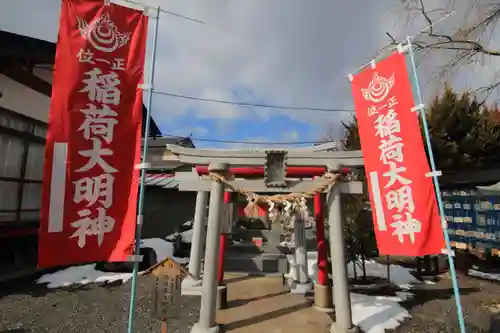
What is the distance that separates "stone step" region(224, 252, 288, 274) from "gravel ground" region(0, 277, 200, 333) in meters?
3.85

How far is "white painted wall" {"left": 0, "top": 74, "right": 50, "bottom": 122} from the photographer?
414 inches

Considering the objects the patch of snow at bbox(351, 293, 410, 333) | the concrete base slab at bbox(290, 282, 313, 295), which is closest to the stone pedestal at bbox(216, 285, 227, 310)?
the concrete base slab at bbox(290, 282, 313, 295)

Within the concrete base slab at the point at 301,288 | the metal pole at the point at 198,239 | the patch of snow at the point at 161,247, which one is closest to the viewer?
the concrete base slab at the point at 301,288

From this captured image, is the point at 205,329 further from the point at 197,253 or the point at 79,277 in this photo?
the point at 79,277

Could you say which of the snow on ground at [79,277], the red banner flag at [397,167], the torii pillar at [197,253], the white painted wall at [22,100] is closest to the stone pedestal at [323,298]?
the red banner flag at [397,167]

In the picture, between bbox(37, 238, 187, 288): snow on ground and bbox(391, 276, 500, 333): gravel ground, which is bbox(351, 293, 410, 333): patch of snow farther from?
bbox(37, 238, 187, 288): snow on ground

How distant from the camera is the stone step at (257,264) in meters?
13.2

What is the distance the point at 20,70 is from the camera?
11234 mm

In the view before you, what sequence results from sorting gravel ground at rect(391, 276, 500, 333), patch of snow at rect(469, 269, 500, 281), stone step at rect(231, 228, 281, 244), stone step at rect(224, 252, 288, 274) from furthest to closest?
stone step at rect(231, 228, 281, 244) < stone step at rect(224, 252, 288, 274) < patch of snow at rect(469, 269, 500, 281) < gravel ground at rect(391, 276, 500, 333)

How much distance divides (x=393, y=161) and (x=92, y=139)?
15.9 ft

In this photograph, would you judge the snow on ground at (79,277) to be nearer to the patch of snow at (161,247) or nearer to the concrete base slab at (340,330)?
the patch of snow at (161,247)

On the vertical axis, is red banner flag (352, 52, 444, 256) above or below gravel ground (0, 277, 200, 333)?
above

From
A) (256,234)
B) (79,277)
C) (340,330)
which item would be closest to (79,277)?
(79,277)

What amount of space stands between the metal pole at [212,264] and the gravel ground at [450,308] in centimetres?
429
